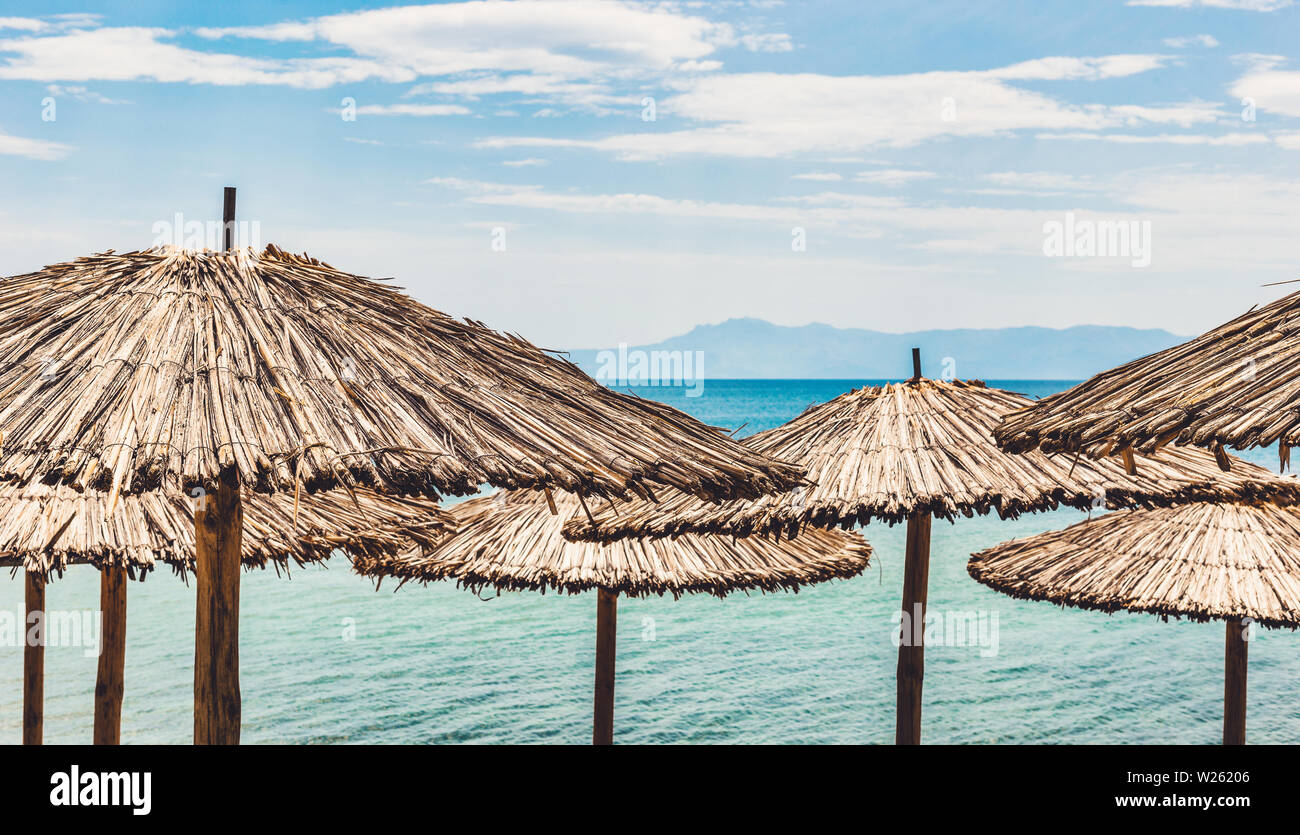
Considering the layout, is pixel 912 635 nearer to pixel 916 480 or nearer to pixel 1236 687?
pixel 916 480

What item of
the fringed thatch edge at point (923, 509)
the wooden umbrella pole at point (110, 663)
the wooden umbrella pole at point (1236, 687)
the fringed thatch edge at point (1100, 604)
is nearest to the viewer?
the fringed thatch edge at point (923, 509)

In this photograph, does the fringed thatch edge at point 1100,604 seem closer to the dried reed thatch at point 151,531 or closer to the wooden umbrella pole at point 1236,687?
the wooden umbrella pole at point 1236,687

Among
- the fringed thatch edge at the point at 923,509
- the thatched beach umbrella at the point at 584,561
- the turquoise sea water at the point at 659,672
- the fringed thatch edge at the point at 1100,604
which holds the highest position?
the fringed thatch edge at the point at 923,509

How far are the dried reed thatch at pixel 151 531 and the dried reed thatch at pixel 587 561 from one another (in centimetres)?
53

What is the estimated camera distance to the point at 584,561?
760 cm

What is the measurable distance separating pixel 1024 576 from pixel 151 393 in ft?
20.4

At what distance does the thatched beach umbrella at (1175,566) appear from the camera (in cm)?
731

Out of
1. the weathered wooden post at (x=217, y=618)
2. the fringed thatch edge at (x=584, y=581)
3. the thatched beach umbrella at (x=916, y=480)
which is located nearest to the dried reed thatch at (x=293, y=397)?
the weathered wooden post at (x=217, y=618)

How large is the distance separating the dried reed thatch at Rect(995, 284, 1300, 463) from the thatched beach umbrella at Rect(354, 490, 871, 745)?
2636 mm

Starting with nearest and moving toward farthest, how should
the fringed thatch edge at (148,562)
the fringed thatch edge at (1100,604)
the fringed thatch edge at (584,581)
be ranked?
the fringed thatch edge at (148,562) → the fringed thatch edge at (1100,604) → the fringed thatch edge at (584,581)

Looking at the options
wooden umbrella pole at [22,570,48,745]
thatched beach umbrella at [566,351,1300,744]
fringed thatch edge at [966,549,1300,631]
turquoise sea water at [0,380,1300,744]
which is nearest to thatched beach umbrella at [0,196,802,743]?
thatched beach umbrella at [566,351,1300,744]

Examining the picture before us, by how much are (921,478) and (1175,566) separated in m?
2.72

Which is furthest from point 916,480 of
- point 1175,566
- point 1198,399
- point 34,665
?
point 34,665
